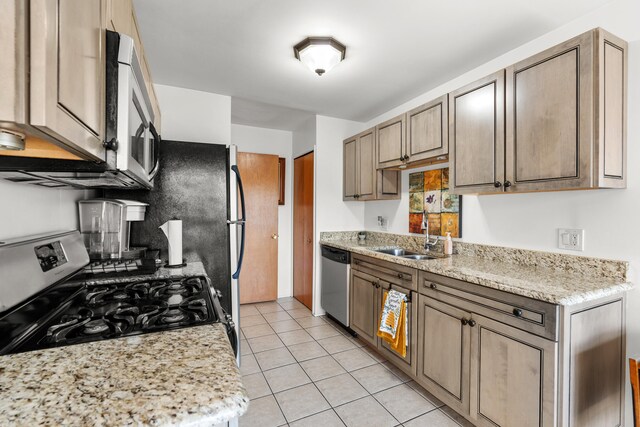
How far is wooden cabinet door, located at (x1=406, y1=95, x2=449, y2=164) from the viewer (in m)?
2.38

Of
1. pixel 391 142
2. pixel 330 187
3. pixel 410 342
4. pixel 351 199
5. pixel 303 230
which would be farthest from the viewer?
pixel 303 230

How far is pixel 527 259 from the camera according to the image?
204 cm

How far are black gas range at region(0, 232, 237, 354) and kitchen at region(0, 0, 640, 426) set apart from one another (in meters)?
0.04

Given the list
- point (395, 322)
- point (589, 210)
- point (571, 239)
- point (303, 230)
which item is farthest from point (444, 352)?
point (303, 230)

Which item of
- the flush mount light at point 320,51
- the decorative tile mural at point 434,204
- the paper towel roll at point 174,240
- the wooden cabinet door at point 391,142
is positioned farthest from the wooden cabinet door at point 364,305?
the flush mount light at point 320,51

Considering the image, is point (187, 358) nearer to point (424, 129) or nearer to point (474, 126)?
point (474, 126)

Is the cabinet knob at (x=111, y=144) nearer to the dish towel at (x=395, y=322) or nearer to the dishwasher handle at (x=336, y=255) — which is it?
the dish towel at (x=395, y=322)

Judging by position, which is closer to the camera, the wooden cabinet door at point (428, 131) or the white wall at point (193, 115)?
the wooden cabinet door at point (428, 131)

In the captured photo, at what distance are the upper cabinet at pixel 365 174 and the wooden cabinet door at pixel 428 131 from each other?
0.51 meters

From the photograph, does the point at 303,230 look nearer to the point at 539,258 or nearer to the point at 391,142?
the point at 391,142

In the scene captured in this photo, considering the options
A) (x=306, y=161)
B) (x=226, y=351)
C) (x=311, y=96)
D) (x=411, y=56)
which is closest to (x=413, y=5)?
(x=411, y=56)

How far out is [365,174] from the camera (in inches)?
134

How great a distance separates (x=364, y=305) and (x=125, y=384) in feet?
7.94

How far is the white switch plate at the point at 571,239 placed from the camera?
1.79 metres
